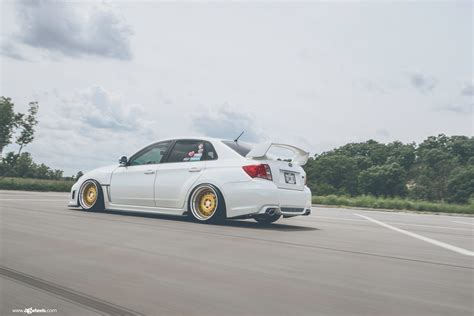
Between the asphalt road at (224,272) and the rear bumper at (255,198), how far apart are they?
914 millimetres

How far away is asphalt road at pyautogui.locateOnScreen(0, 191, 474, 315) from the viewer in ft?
10.8

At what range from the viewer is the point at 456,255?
230 inches

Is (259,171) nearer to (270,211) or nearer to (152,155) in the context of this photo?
(270,211)

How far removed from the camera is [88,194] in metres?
10.8

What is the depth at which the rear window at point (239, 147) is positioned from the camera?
883 cm

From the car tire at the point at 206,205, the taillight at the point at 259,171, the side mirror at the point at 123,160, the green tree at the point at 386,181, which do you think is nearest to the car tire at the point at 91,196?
the side mirror at the point at 123,160

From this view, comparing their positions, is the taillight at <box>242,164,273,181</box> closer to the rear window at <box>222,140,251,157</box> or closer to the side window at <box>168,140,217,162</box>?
the rear window at <box>222,140,251,157</box>

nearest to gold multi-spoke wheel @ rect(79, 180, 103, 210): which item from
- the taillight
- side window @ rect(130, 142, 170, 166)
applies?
side window @ rect(130, 142, 170, 166)

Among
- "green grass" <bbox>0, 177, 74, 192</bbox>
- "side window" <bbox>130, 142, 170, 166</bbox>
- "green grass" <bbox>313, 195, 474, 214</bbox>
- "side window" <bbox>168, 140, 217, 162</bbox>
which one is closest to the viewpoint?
"side window" <bbox>168, 140, 217, 162</bbox>

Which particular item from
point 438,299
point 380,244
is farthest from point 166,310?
point 380,244

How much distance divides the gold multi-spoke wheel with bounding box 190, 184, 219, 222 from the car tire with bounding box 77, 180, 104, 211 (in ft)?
8.08

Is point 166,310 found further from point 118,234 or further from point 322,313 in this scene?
point 118,234

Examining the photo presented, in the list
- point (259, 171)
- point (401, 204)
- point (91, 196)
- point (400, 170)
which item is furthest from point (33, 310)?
point (400, 170)

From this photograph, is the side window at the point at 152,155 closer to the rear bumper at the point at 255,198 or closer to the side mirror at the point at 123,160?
the side mirror at the point at 123,160
